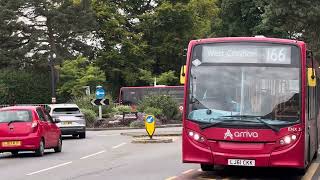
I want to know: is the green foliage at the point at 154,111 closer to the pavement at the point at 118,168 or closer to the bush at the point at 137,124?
the bush at the point at 137,124

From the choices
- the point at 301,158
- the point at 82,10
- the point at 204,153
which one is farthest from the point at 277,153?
the point at 82,10

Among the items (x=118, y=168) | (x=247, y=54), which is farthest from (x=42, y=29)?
(x=247, y=54)

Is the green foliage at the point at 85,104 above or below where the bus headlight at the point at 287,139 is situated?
below

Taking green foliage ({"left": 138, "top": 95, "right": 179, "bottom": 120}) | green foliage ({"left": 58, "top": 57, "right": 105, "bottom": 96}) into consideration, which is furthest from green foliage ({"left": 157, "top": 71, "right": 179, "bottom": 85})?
green foliage ({"left": 138, "top": 95, "right": 179, "bottom": 120})

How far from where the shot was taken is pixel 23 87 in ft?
224

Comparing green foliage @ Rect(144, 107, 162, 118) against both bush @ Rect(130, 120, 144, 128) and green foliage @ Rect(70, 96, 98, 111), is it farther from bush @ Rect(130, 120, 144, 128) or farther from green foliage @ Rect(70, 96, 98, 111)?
green foliage @ Rect(70, 96, 98, 111)

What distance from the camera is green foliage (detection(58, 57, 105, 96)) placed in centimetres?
6316

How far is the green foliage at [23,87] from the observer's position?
66938 mm

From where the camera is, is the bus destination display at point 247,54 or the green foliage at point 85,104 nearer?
the bus destination display at point 247,54

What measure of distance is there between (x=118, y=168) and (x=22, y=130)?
16.3 feet

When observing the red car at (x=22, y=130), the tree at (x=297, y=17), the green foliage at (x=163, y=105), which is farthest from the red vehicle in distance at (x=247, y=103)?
the tree at (x=297, y=17)

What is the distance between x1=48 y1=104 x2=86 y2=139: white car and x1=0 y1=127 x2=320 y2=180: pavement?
7.91 meters

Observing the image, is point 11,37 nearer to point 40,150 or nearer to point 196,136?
point 40,150

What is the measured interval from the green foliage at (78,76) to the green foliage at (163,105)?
64.4ft
